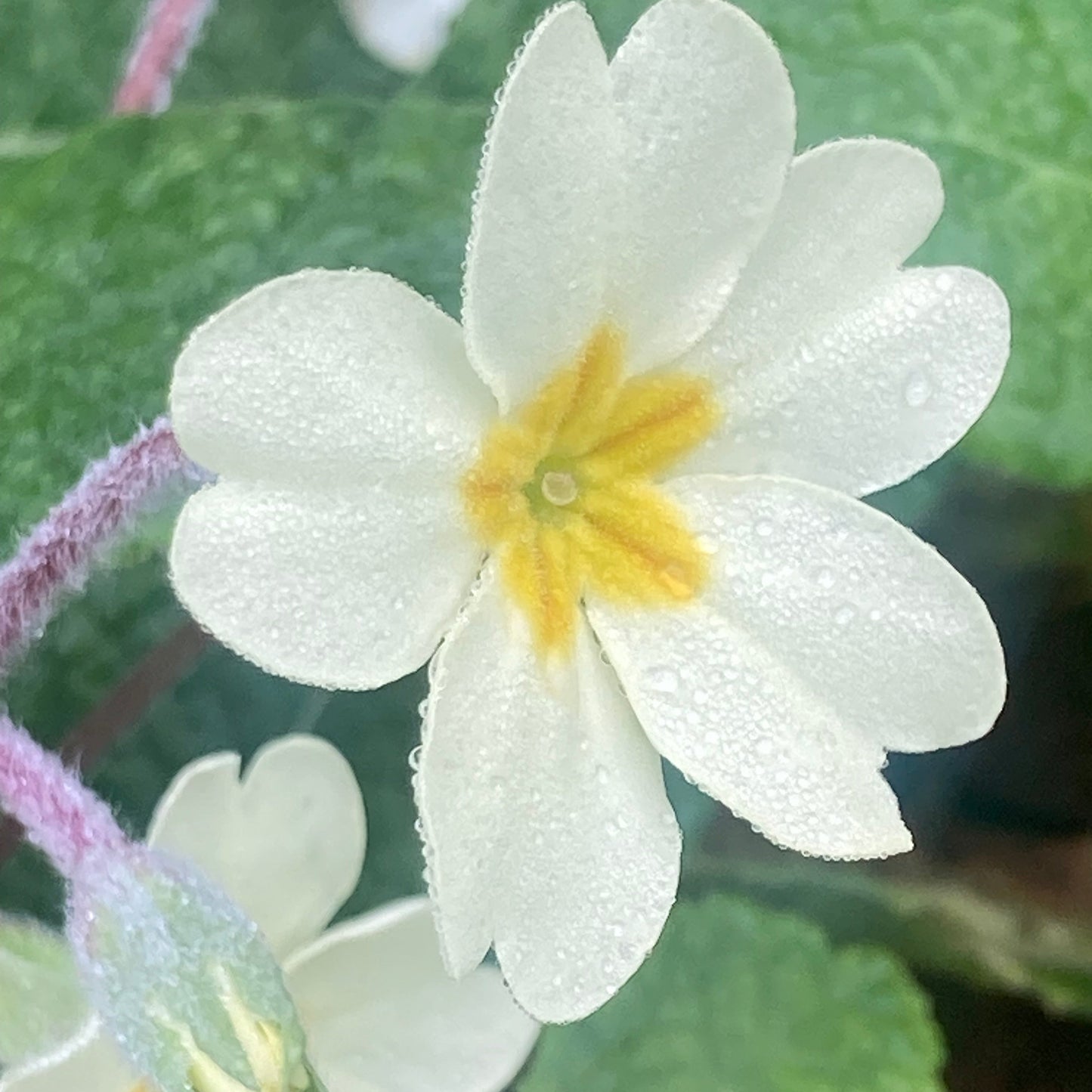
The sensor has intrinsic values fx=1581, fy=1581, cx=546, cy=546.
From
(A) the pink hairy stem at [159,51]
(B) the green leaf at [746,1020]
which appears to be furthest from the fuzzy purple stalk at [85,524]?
(B) the green leaf at [746,1020]

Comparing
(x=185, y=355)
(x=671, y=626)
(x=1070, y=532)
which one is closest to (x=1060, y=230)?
(x=1070, y=532)

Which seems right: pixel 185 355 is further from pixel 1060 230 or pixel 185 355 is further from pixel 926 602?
pixel 1060 230

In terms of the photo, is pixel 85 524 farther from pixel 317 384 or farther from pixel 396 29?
pixel 396 29

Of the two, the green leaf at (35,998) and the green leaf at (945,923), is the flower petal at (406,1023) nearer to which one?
the green leaf at (35,998)

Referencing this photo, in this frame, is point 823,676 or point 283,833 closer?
point 823,676

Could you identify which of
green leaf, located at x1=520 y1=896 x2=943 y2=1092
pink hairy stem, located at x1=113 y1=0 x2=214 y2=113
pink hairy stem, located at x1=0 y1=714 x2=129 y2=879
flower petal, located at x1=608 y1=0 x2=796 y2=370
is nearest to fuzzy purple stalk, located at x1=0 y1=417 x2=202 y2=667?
pink hairy stem, located at x1=0 y1=714 x2=129 y2=879

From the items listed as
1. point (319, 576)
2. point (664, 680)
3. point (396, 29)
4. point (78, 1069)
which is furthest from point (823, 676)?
point (396, 29)
